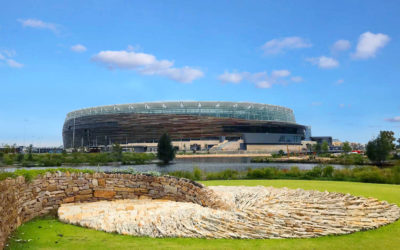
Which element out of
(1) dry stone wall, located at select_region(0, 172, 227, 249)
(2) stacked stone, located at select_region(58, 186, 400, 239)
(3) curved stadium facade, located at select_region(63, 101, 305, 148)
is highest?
(3) curved stadium facade, located at select_region(63, 101, 305, 148)

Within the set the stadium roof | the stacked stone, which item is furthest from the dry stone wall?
the stadium roof

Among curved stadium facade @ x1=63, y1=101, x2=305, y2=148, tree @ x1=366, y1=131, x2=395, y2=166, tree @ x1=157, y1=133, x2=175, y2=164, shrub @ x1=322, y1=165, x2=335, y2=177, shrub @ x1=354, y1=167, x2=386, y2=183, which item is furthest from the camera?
curved stadium facade @ x1=63, y1=101, x2=305, y2=148

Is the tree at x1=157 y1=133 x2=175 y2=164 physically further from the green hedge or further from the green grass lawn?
the green grass lawn

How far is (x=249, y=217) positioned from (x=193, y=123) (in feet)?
271

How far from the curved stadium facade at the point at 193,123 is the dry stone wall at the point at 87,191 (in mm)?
78512

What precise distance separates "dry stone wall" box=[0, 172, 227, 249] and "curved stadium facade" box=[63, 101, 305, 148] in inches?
3091

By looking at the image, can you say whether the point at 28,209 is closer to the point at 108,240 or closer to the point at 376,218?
the point at 108,240

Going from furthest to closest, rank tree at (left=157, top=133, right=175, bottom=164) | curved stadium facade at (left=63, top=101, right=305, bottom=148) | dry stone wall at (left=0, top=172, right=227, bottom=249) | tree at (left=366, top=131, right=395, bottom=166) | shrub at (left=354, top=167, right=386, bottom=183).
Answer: curved stadium facade at (left=63, top=101, right=305, bottom=148) → tree at (left=157, top=133, right=175, bottom=164) → tree at (left=366, top=131, right=395, bottom=166) → shrub at (left=354, top=167, right=386, bottom=183) → dry stone wall at (left=0, top=172, right=227, bottom=249)

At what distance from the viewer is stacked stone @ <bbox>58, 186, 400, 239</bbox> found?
21.7ft

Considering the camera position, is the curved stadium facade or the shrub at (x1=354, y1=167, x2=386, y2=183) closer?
the shrub at (x1=354, y1=167, x2=386, y2=183)

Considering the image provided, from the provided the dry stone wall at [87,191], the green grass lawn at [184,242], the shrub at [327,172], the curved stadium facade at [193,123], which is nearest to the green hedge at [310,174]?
the shrub at [327,172]

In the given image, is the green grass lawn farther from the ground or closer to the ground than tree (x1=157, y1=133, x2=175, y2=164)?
closer to the ground

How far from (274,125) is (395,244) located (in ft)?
291

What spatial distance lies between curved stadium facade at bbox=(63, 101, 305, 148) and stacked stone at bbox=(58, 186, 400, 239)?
80014 millimetres
